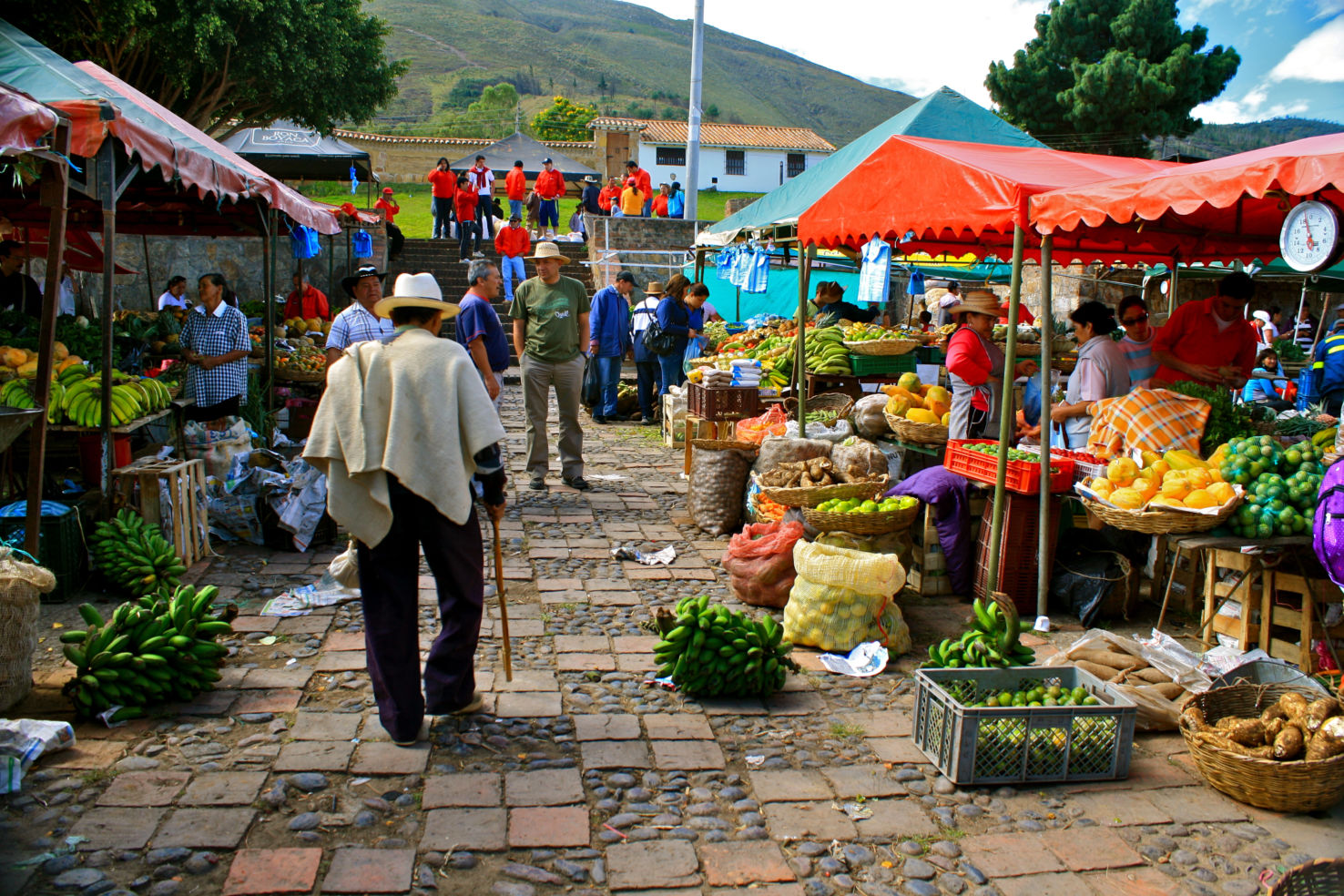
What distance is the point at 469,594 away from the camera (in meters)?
3.91

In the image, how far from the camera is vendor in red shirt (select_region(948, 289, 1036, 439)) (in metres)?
6.09

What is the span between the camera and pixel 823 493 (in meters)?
6.03

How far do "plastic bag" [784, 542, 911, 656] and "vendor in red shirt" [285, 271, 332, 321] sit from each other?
10709 millimetres

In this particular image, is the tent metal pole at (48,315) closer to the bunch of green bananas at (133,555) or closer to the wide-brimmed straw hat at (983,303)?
the bunch of green bananas at (133,555)

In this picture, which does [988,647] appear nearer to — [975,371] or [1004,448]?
[1004,448]

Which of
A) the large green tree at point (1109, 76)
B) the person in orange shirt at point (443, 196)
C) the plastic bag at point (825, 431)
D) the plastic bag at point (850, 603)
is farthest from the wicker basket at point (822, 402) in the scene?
the large green tree at point (1109, 76)

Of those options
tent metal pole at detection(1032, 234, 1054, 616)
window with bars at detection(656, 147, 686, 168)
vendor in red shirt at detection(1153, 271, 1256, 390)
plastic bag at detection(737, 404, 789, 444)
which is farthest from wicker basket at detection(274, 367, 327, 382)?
window with bars at detection(656, 147, 686, 168)

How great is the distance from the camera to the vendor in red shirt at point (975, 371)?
240 inches

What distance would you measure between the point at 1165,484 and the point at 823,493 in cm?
195

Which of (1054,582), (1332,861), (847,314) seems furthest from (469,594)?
(847,314)

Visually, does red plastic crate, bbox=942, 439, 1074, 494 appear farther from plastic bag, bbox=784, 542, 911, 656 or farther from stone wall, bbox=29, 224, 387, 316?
stone wall, bbox=29, 224, 387, 316

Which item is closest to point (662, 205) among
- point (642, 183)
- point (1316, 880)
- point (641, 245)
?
point (642, 183)

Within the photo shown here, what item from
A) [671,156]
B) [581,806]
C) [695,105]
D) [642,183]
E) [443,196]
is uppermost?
[671,156]

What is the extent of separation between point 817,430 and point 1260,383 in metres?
7.99
